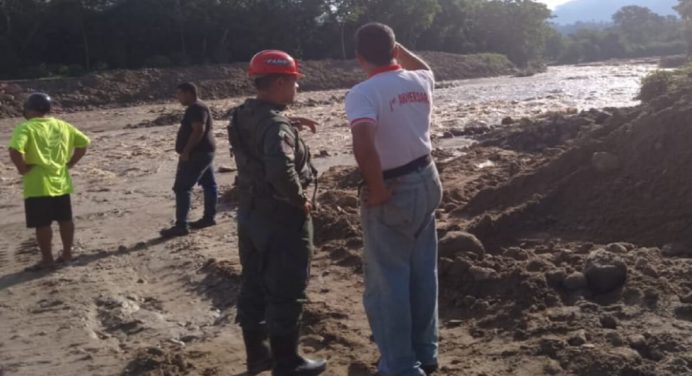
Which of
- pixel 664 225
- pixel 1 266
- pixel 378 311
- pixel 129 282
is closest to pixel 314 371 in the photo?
pixel 378 311

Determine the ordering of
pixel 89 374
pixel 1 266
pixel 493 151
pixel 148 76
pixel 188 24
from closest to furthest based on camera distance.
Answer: pixel 89 374, pixel 1 266, pixel 493 151, pixel 148 76, pixel 188 24

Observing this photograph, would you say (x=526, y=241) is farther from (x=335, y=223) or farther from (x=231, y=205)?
(x=231, y=205)

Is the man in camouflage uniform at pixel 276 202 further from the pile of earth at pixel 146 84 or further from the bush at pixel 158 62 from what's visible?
the bush at pixel 158 62

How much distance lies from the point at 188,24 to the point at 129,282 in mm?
40413

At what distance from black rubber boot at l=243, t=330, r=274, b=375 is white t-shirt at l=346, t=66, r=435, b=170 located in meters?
1.42

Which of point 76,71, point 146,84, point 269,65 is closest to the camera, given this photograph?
point 269,65

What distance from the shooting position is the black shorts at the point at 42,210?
7348mm

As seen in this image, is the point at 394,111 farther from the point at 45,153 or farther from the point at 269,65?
the point at 45,153

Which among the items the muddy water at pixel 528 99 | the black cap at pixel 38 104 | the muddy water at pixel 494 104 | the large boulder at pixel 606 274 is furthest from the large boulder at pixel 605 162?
the muddy water at pixel 528 99

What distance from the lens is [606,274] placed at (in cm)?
529

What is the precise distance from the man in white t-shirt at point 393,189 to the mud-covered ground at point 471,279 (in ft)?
2.22

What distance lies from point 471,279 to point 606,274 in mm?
1006

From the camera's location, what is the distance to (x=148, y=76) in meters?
37.4

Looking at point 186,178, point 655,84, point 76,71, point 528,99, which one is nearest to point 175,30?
point 76,71
